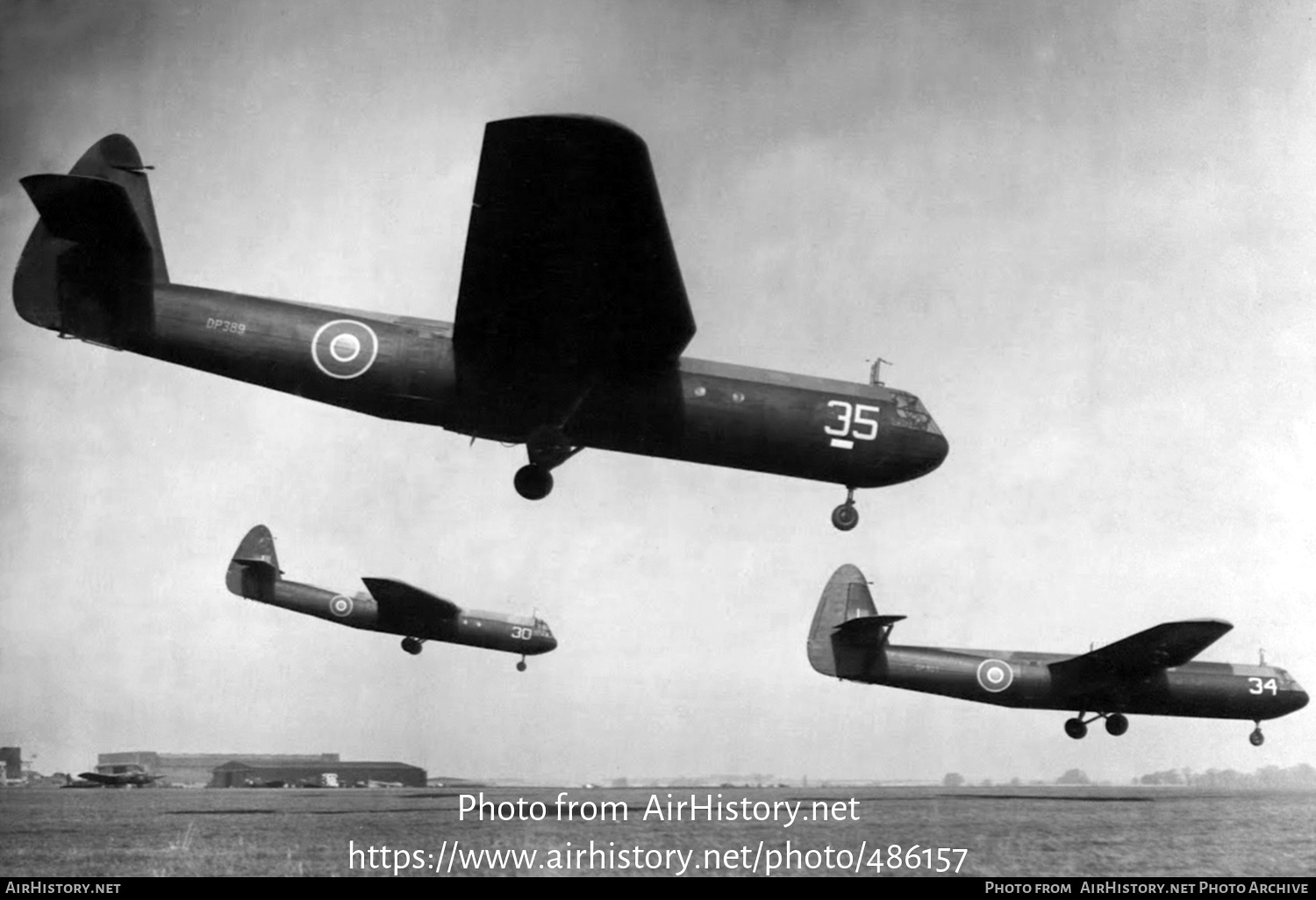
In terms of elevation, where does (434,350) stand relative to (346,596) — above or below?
above

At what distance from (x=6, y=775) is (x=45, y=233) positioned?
29565 millimetres

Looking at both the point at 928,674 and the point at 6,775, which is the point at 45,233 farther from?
the point at 6,775

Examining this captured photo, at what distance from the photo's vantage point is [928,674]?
2881cm

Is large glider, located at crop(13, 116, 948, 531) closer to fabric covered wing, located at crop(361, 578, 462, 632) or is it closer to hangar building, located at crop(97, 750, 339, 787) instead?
fabric covered wing, located at crop(361, 578, 462, 632)

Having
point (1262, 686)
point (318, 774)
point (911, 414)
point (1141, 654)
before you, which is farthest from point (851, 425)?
point (318, 774)

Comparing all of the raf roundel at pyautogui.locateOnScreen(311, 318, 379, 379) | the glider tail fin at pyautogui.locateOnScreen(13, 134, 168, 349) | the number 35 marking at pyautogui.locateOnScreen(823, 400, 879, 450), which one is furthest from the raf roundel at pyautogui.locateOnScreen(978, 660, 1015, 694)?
the glider tail fin at pyautogui.locateOnScreen(13, 134, 168, 349)

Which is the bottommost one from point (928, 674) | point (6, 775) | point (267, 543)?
point (6, 775)

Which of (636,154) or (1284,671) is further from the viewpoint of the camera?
(1284,671)

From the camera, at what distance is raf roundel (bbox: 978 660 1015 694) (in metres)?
28.6

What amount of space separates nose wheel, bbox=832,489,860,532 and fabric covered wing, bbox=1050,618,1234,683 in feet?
48.5

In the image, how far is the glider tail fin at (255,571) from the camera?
126ft

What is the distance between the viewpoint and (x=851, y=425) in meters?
16.2

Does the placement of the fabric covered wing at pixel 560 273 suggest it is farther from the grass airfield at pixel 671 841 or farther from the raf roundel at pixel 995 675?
the raf roundel at pixel 995 675
